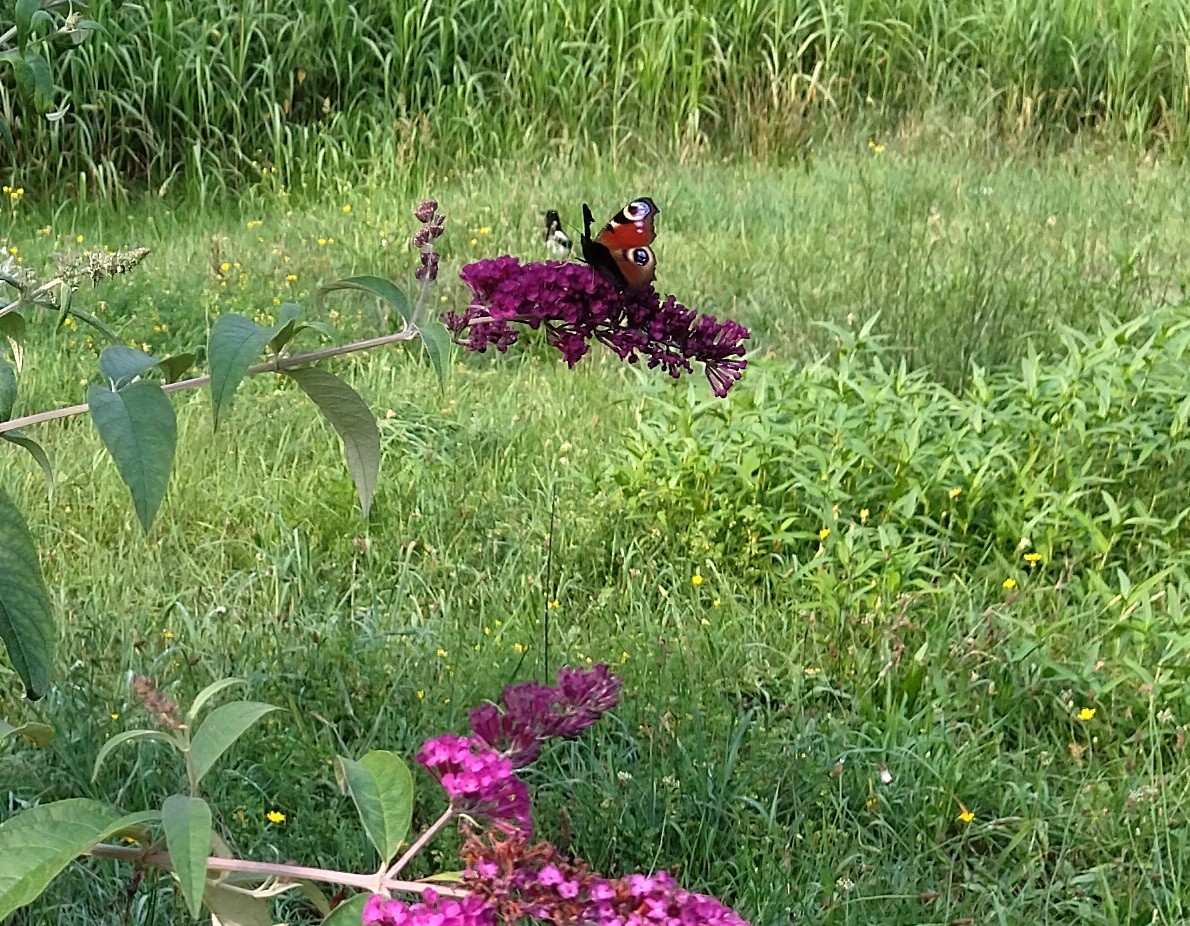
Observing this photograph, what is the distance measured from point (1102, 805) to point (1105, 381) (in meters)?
1.13

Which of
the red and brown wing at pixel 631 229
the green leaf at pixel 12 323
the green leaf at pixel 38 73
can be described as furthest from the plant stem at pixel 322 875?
the green leaf at pixel 38 73

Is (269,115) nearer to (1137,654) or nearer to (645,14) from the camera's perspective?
(645,14)

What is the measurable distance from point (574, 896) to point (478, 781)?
12 cm

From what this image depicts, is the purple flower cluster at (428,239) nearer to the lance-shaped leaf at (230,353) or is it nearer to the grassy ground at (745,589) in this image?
the lance-shaped leaf at (230,353)

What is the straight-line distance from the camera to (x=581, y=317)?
125 centimetres

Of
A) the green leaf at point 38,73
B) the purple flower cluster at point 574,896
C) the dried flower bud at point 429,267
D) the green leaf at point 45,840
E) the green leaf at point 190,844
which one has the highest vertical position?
the green leaf at point 38,73

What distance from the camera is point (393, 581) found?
2.76 metres

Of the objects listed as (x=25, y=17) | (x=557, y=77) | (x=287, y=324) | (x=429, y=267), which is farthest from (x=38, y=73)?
(x=557, y=77)

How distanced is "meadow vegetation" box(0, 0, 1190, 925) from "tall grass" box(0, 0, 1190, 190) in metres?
0.41

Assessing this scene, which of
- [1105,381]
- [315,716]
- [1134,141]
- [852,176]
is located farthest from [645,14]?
[315,716]

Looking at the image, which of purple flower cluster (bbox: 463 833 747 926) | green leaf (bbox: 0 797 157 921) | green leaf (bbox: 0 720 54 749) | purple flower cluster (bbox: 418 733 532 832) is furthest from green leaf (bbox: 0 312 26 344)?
purple flower cluster (bbox: 463 833 747 926)

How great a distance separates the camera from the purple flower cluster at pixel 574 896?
2.56 feet

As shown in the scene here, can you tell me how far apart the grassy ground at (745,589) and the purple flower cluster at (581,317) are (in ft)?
2.93

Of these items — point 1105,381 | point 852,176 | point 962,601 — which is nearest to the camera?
point 962,601
